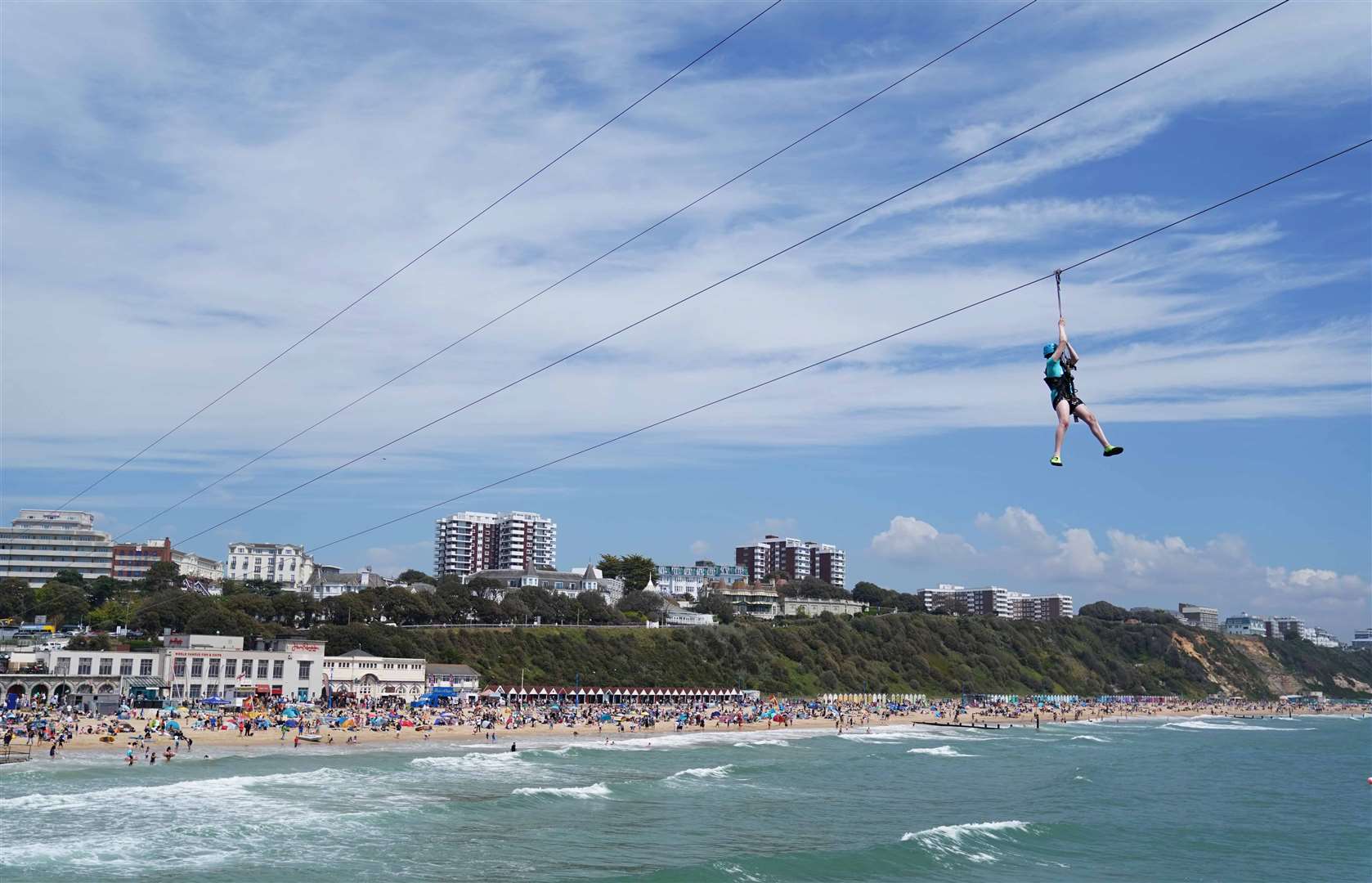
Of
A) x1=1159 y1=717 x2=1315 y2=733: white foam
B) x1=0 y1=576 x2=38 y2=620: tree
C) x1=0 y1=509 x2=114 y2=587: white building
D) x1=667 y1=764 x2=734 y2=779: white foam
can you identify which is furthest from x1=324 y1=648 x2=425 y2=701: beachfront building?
x1=1159 y1=717 x2=1315 y2=733: white foam

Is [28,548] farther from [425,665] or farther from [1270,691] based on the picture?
[1270,691]

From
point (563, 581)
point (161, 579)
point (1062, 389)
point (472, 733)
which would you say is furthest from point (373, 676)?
point (563, 581)

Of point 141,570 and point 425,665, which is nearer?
point 425,665

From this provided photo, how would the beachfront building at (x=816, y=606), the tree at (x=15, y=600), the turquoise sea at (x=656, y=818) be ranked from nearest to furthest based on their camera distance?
the turquoise sea at (x=656, y=818) → the tree at (x=15, y=600) → the beachfront building at (x=816, y=606)

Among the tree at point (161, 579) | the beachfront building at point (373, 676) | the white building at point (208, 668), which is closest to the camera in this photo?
the white building at point (208, 668)

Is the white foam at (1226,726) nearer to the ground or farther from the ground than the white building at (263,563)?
nearer to the ground

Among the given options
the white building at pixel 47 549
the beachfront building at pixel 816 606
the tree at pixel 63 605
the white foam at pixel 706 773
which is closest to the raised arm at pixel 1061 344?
the white foam at pixel 706 773

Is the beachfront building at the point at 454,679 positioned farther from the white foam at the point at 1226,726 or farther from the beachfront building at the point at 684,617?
the white foam at the point at 1226,726

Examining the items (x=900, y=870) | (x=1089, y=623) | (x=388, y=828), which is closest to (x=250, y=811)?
(x=388, y=828)
